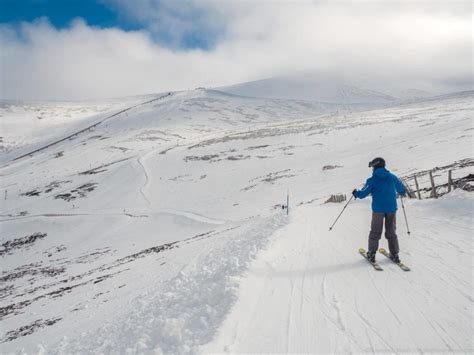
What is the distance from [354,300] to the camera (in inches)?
297

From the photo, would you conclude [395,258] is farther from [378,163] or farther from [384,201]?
[378,163]

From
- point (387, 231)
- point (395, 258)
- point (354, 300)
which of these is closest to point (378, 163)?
point (387, 231)

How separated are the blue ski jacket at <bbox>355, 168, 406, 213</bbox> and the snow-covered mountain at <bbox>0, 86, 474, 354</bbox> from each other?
1611mm

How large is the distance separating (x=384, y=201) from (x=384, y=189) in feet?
1.09

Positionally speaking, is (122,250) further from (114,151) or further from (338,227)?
(114,151)

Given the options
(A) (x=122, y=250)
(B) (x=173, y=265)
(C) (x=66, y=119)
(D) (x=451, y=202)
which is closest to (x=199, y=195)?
(A) (x=122, y=250)

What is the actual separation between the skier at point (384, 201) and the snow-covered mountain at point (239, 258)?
64cm

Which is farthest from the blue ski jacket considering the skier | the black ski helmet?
the black ski helmet

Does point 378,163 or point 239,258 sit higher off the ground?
point 378,163

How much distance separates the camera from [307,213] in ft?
64.6

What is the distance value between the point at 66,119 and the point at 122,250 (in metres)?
172

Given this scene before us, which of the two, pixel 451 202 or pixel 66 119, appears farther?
pixel 66 119

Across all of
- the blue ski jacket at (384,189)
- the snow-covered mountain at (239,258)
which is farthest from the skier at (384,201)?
the snow-covered mountain at (239,258)

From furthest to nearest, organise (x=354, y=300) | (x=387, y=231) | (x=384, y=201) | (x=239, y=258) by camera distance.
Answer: (x=239, y=258) → (x=387, y=231) → (x=384, y=201) → (x=354, y=300)
